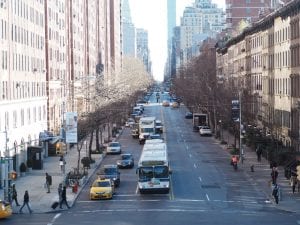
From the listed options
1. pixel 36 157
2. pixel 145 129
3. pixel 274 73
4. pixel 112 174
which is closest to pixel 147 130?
pixel 145 129

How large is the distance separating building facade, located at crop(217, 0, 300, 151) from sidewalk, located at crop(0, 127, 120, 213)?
65.4ft

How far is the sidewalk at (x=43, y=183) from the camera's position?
48109 millimetres

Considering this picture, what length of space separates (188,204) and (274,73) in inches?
1728

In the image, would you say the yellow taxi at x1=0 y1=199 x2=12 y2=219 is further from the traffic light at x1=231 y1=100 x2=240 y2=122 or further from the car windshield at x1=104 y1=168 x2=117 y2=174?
the traffic light at x1=231 y1=100 x2=240 y2=122

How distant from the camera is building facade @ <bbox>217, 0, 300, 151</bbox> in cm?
7381

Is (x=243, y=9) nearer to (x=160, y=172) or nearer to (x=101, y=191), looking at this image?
(x=160, y=172)

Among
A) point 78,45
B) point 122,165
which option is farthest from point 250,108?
point 78,45

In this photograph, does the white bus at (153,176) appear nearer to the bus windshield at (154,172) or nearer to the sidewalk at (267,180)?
the bus windshield at (154,172)

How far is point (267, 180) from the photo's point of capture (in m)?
59.2

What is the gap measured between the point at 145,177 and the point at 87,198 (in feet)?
14.2

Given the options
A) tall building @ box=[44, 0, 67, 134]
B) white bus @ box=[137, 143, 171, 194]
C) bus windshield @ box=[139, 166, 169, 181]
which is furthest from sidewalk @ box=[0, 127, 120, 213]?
tall building @ box=[44, 0, 67, 134]

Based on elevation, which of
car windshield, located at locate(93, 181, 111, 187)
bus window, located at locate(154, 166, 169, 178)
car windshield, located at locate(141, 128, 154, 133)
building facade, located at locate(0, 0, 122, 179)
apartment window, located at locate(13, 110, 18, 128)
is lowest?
car windshield, located at locate(93, 181, 111, 187)

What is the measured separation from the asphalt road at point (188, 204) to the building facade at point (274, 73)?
387 inches

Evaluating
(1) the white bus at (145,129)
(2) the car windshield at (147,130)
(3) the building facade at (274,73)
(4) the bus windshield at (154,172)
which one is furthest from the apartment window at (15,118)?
(2) the car windshield at (147,130)
